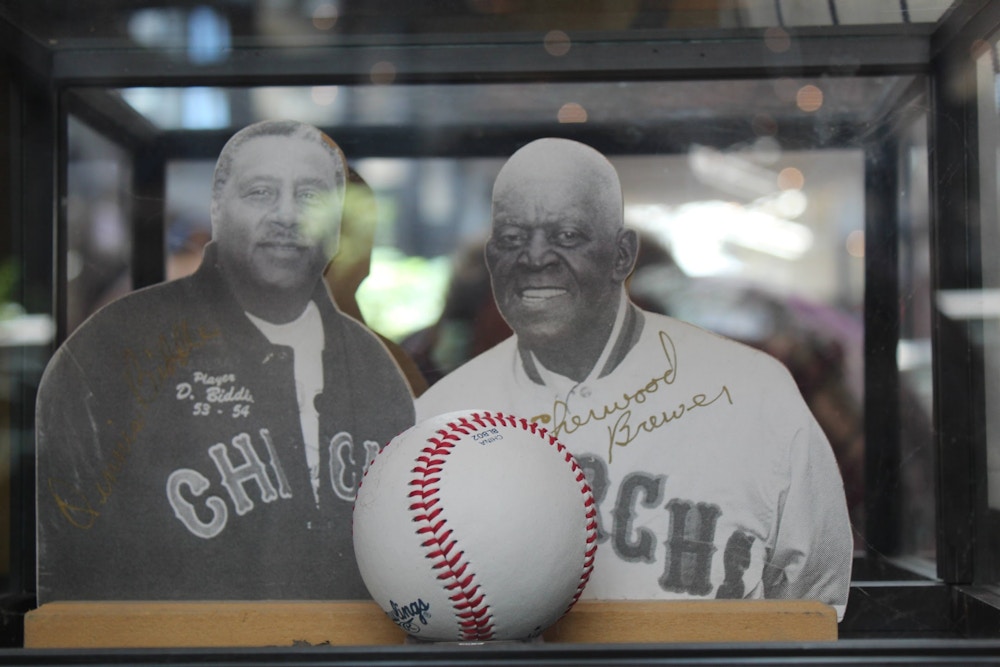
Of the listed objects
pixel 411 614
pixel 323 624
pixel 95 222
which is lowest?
pixel 323 624

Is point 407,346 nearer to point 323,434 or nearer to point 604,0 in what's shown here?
point 323,434

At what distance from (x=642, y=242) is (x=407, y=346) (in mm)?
722

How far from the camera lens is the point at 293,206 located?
2906 millimetres

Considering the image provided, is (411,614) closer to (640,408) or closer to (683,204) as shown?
(640,408)

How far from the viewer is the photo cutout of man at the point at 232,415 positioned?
2.79 metres

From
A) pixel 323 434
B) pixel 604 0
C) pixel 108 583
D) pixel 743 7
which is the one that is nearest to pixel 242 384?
pixel 323 434

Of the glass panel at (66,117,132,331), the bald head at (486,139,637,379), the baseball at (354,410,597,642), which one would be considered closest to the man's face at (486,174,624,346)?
the bald head at (486,139,637,379)

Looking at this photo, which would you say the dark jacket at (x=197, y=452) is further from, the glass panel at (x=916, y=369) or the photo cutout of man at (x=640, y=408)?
the glass panel at (x=916, y=369)

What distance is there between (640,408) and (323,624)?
101cm
